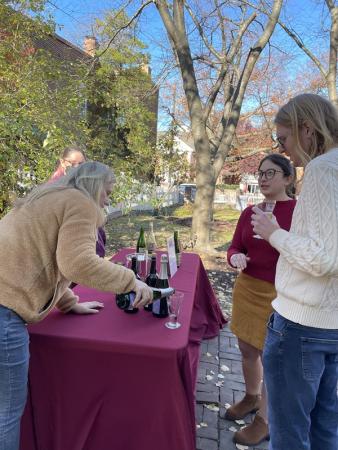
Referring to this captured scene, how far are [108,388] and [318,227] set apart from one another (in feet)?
4.33

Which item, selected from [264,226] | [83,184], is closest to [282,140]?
[264,226]

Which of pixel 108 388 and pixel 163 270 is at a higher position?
pixel 163 270

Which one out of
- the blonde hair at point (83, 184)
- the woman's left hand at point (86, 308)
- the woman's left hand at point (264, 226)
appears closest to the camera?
the woman's left hand at point (264, 226)

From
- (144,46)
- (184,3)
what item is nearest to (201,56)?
(184,3)

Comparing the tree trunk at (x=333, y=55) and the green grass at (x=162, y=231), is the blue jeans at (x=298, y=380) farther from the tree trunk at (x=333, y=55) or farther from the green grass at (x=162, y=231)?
the tree trunk at (x=333, y=55)

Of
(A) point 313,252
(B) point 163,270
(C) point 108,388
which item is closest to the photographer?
(A) point 313,252

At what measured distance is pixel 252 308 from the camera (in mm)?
2518

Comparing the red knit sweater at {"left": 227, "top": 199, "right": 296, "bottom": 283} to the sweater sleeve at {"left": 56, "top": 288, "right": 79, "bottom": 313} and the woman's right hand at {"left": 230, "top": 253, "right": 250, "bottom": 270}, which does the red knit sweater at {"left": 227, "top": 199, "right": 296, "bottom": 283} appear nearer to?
the woman's right hand at {"left": 230, "top": 253, "right": 250, "bottom": 270}

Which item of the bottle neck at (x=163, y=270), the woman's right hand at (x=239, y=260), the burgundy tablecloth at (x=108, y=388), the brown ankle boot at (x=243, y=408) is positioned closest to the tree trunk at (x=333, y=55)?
the woman's right hand at (x=239, y=260)

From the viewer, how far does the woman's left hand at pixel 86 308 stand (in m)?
2.17

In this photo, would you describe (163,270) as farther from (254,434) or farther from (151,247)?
(254,434)

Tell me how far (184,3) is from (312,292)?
26.4 ft

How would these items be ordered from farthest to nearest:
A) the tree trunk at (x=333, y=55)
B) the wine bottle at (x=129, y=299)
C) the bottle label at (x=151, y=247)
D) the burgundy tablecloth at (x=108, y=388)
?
1. the tree trunk at (x=333, y=55)
2. the bottle label at (x=151, y=247)
3. the wine bottle at (x=129, y=299)
4. the burgundy tablecloth at (x=108, y=388)

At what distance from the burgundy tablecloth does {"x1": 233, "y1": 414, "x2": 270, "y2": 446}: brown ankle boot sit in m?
0.80
